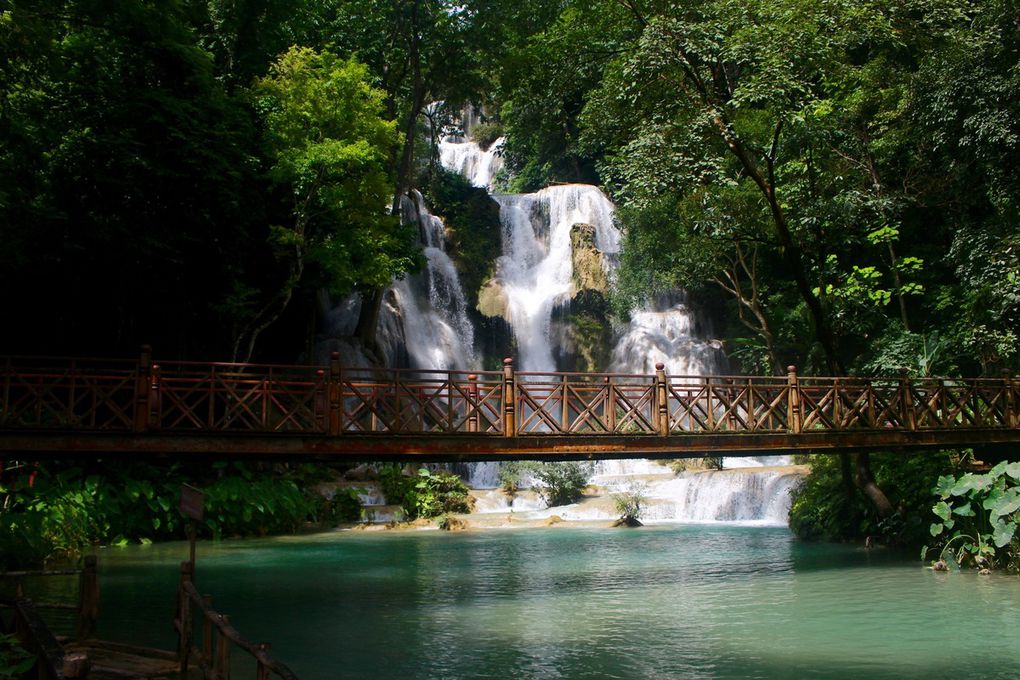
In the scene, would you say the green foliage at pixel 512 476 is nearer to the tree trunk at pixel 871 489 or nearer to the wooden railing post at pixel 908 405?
the tree trunk at pixel 871 489

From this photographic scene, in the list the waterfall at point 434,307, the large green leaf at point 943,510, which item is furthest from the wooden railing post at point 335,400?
the waterfall at point 434,307

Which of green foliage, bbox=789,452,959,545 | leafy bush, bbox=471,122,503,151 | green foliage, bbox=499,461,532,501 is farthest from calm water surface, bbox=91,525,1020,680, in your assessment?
leafy bush, bbox=471,122,503,151

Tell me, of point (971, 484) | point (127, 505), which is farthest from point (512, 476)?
point (971, 484)

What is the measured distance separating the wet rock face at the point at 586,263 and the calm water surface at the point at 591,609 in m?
16.3

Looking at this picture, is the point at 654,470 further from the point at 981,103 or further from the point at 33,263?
the point at 33,263

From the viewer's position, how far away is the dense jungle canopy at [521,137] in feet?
54.2

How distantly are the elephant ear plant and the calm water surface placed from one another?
56cm

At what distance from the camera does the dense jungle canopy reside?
54.2 feet

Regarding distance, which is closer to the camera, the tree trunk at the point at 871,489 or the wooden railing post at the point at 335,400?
the wooden railing post at the point at 335,400

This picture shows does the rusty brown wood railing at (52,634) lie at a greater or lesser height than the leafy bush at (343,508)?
greater

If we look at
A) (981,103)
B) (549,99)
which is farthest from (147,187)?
(981,103)

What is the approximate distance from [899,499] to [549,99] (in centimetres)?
1127

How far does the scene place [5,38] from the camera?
1075 centimetres

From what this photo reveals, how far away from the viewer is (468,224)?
35.2 meters
